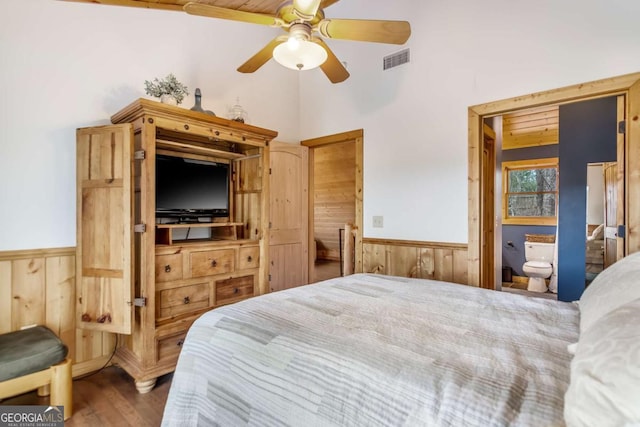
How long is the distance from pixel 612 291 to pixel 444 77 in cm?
230

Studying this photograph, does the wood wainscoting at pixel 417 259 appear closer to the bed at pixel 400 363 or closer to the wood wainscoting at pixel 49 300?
the bed at pixel 400 363

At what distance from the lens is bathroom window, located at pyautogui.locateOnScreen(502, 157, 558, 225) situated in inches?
202

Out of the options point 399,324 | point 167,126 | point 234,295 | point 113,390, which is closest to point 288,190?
point 234,295

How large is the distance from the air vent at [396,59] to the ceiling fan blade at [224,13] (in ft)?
5.60

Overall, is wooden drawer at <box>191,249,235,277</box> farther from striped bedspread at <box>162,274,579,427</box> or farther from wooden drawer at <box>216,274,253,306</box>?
striped bedspread at <box>162,274,579,427</box>

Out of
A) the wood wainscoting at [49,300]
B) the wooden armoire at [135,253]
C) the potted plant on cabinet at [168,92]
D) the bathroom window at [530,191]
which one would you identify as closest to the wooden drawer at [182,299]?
the wooden armoire at [135,253]

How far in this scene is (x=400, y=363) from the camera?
93 centimetres

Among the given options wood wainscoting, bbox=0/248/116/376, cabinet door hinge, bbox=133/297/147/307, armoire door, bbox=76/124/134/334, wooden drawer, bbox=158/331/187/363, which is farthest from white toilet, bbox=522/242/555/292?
wood wainscoting, bbox=0/248/116/376

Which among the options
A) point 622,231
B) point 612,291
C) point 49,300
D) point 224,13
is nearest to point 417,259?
point 622,231

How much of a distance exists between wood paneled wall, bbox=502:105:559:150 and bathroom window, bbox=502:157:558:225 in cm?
30

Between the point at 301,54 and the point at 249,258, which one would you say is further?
the point at 249,258

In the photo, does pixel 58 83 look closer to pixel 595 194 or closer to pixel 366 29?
pixel 366 29

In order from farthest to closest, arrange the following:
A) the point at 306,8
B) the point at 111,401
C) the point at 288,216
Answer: the point at 288,216
the point at 111,401
the point at 306,8

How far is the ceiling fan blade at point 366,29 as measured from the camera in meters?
1.78
